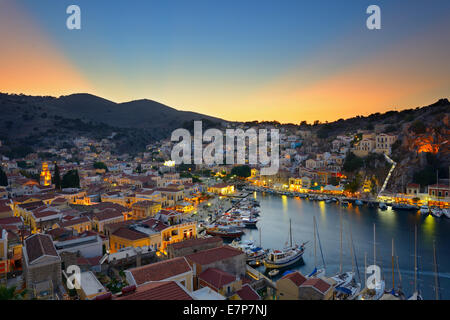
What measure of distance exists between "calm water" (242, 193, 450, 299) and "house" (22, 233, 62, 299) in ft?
24.7

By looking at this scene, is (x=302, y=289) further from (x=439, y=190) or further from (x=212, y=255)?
(x=439, y=190)

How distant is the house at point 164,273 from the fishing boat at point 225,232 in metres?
7.11

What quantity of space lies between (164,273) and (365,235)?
11.1 m

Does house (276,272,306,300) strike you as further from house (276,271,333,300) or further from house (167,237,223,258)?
house (167,237,223,258)

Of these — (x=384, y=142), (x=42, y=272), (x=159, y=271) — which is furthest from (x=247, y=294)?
(x=384, y=142)

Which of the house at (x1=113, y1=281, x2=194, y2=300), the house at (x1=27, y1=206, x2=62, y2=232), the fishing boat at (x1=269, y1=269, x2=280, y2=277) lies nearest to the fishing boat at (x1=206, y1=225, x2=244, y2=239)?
the fishing boat at (x1=269, y1=269, x2=280, y2=277)

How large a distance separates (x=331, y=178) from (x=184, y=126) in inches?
1677

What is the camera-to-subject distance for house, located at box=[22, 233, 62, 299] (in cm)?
636

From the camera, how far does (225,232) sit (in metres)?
14.4

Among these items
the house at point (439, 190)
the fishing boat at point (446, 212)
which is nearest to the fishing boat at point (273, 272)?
the fishing boat at point (446, 212)

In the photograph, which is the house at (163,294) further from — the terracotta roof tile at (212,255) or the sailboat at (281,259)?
the sailboat at (281,259)

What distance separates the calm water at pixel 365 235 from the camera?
1030cm
